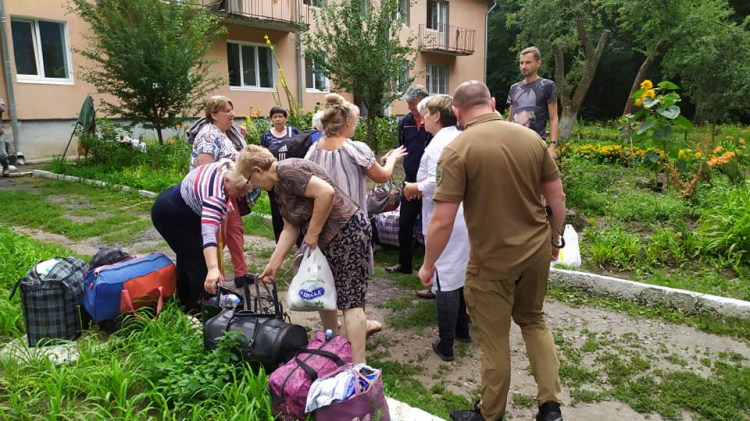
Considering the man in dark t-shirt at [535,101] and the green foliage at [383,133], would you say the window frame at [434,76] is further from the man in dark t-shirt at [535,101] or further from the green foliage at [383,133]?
the man in dark t-shirt at [535,101]

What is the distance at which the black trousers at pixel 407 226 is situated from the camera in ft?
16.7

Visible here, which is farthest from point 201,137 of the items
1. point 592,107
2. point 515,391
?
point 592,107

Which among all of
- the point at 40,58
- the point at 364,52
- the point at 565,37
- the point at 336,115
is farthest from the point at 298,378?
the point at 565,37

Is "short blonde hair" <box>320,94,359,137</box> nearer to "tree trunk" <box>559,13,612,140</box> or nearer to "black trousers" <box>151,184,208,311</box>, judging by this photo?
"black trousers" <box>151,184,208,311</box>

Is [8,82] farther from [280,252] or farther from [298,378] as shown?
[298,378]

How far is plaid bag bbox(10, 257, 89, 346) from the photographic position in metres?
3.41

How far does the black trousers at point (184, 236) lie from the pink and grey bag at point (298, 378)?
57.5 inches

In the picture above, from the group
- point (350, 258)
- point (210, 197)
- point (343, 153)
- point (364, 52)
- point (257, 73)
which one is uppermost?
point (257, 73)

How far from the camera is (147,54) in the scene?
1035cm

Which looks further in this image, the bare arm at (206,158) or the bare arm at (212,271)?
the bare arm at (206,158)

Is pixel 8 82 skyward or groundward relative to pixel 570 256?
skyward

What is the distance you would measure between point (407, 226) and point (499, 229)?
2628 millimetres

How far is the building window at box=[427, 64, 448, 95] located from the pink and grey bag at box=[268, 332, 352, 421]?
2335cm

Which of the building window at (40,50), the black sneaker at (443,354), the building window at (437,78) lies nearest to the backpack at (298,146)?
the black sneaker at (443,354)
